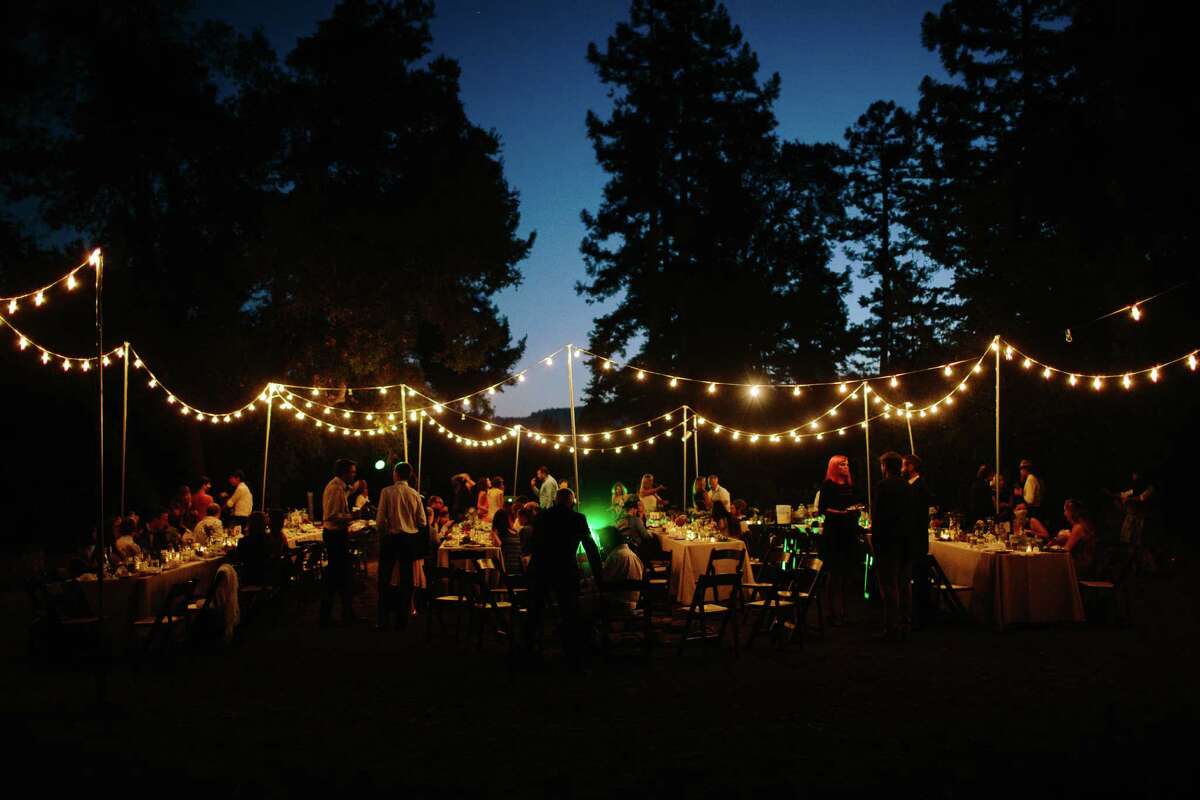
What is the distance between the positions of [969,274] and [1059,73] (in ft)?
14.4

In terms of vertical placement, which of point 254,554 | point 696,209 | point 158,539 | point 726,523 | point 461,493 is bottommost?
point 254,554

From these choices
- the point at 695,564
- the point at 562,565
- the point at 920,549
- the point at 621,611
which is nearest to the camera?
the point at 562,565

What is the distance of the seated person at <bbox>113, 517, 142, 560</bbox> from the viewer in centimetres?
852

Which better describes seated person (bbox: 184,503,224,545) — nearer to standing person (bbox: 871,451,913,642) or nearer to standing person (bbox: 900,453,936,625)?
standing person (bbox: 871,451,913,642)

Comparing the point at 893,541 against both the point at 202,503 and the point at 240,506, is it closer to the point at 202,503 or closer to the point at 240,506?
the point at 240,506

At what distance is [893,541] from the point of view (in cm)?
788

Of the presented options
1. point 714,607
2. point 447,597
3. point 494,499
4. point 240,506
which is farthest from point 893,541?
point 240,506

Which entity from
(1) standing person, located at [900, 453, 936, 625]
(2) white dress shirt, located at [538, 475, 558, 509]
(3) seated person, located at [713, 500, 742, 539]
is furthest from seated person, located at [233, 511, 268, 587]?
(1) standing person, located at [900, 453, 936, 625]

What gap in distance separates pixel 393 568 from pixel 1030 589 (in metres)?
5.93

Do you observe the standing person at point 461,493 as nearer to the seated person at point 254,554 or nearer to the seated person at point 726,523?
the seated person at point 726,523

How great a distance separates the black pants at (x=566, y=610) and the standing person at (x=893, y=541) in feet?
9.13

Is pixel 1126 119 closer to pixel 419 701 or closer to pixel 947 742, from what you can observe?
pixel 947 742

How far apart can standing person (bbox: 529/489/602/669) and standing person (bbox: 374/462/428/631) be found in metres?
2.33

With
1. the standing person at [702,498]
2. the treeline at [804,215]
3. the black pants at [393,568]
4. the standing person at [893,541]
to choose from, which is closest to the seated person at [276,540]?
the black pants at [393,568]
